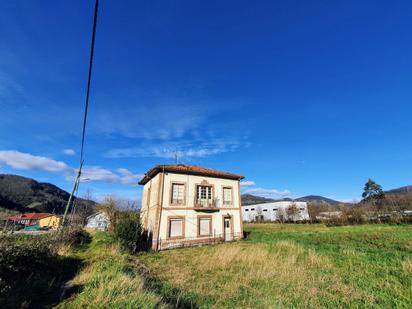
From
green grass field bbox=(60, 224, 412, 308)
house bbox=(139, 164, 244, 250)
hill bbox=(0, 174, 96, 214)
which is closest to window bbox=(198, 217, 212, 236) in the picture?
house bbox=(139, 164, 244, 250)

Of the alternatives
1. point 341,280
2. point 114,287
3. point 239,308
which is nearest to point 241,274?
point 239,308

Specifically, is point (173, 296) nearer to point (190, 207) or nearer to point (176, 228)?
point (176, 228)

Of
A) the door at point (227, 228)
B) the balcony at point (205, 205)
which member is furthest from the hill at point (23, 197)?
the door at point (227, 228)

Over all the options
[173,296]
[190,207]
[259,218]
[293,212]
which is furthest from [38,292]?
[259,218]

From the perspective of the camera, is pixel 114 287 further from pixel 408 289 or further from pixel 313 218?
pixel 313 218

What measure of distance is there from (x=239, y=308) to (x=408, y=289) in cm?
556

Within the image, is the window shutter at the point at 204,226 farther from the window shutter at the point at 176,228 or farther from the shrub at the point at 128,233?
the shrub at the point at 128,233

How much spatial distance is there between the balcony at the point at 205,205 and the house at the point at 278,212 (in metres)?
41.3

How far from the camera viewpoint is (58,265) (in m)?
8.83

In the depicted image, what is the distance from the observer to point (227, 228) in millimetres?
19500

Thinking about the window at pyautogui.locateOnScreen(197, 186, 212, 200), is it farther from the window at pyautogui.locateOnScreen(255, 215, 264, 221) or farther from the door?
the window at pyautogui.locateOnScreen(255, 215, 264, 221)

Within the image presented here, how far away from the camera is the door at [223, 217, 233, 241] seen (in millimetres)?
19300

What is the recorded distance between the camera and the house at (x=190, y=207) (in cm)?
1642

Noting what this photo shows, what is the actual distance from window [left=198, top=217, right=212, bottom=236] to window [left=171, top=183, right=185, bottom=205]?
2.62m
